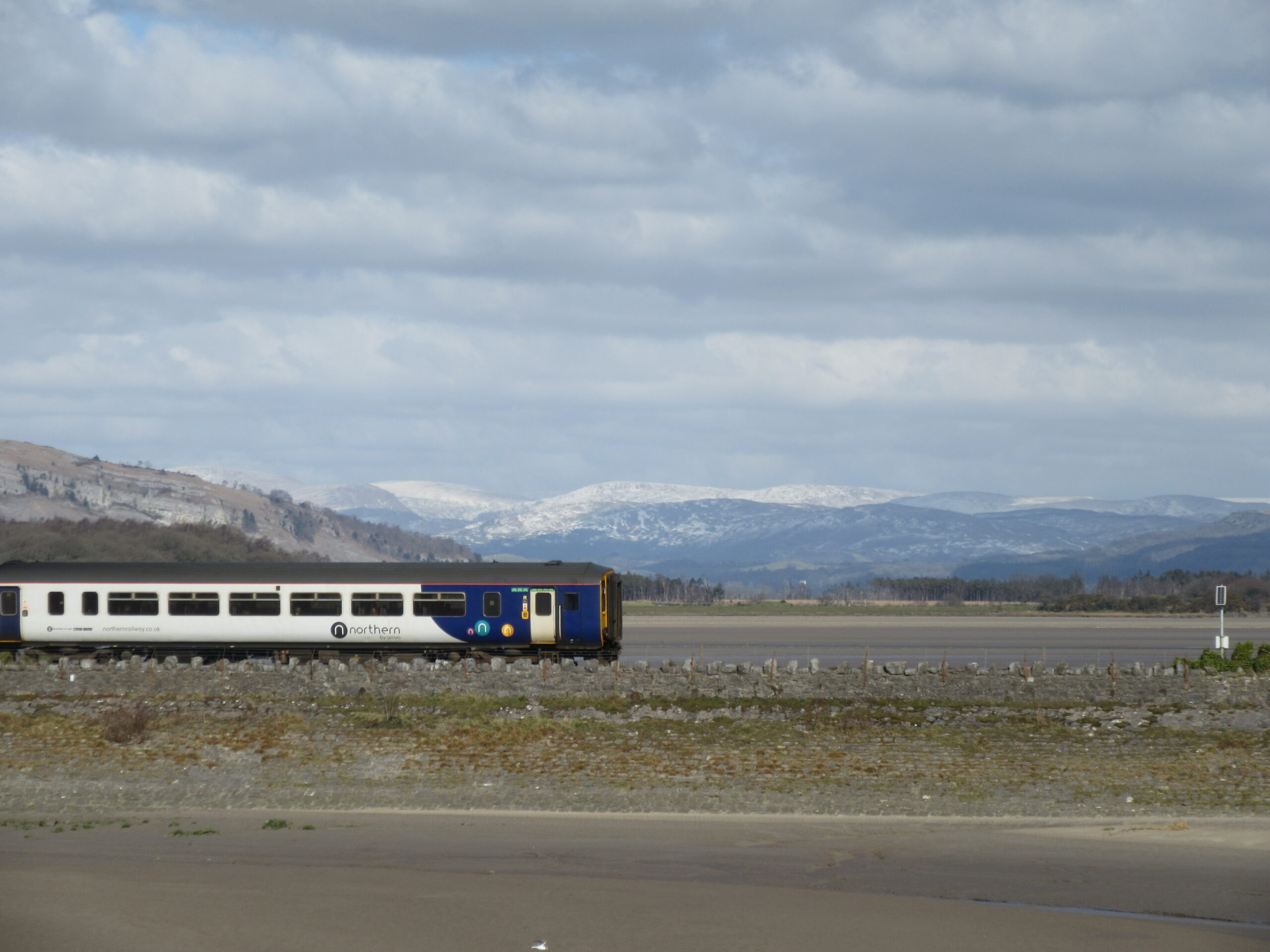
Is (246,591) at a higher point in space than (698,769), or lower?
higher

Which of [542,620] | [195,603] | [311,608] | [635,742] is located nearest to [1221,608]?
[635,742]

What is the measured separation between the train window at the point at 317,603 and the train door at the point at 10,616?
32.9ft

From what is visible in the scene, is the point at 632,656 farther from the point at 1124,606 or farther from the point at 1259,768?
the point at 1124,606

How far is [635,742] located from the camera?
3312 cm

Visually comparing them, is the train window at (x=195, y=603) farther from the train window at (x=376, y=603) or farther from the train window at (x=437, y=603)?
the train window at (x=437, y=603)

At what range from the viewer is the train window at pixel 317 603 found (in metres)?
41.9

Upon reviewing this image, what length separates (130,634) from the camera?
42.6m

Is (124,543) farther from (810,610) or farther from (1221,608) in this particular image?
(1221,608)

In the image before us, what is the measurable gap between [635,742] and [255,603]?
16.5 meters

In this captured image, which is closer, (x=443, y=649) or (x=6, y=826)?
(x=6, y=826)

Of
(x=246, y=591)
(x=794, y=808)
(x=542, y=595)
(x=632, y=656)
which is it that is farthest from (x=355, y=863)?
(x=632, y=656)

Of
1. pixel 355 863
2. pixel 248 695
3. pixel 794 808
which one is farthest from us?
pixel 248 695

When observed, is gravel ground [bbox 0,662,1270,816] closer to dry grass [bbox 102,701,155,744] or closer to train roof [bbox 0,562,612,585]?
dry grass [bbox 102,701,155,744]

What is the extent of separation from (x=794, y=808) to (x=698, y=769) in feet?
13.7
